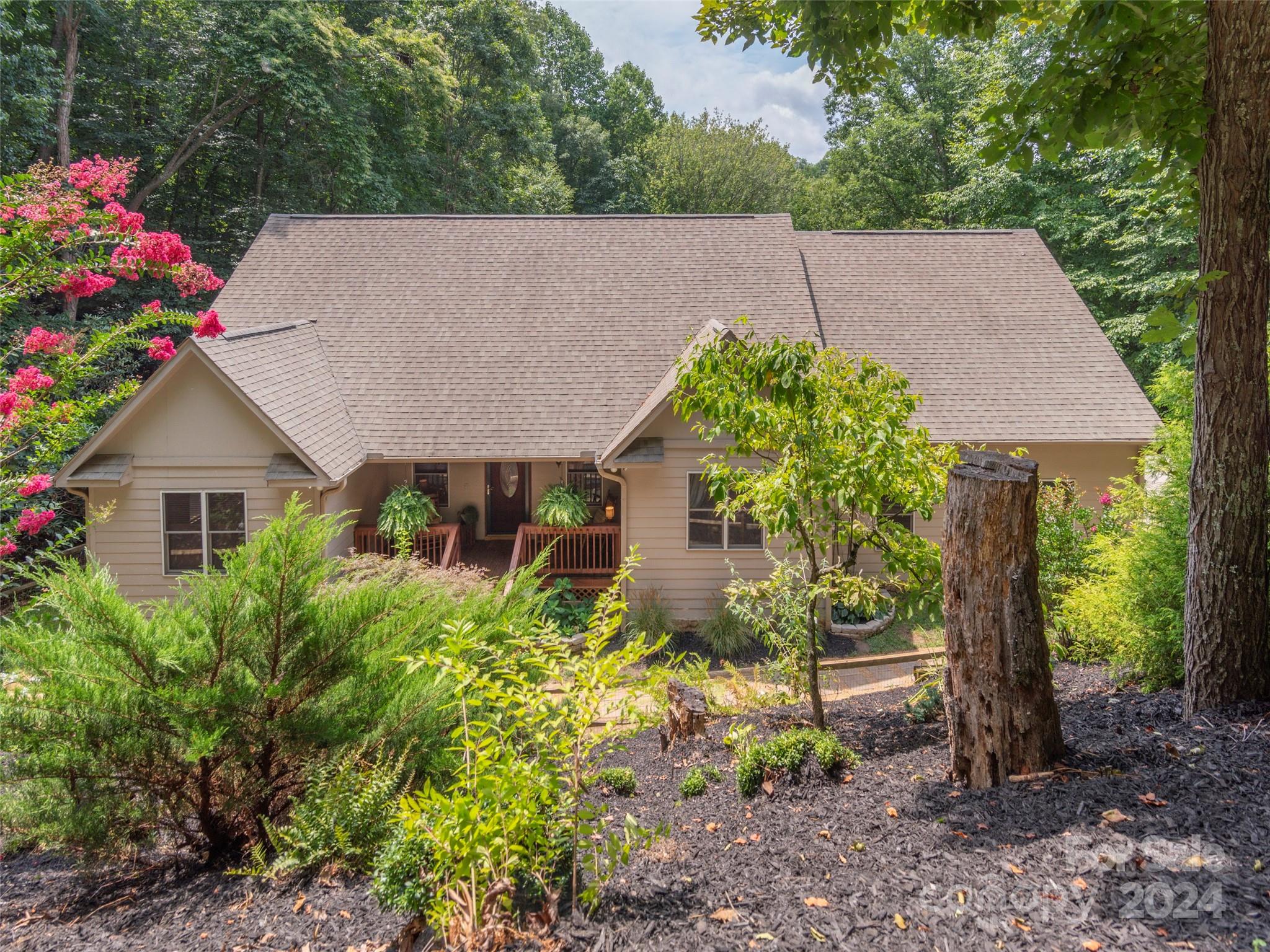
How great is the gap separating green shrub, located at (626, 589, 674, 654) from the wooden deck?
0.79m

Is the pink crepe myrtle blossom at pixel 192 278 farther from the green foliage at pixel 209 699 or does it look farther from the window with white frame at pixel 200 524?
the window with white frame at pixel 200 524

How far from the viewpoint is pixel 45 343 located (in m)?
6.53

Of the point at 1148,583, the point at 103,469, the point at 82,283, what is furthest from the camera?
the point at 103,469

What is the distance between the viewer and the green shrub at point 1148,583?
4.99 m

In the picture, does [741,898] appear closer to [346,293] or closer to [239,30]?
[346,293]

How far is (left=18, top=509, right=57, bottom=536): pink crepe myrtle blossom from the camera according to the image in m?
6.77

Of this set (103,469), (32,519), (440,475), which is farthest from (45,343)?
(440,475)

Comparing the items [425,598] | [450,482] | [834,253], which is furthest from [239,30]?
[425,598]

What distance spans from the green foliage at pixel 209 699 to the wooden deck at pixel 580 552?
794 cm

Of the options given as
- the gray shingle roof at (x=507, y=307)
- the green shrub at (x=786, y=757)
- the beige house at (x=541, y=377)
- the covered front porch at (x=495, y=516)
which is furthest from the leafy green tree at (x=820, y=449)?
the gray shingle roof at (x=507, y=307)

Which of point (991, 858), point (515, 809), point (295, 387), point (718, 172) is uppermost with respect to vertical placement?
point (718, 172)

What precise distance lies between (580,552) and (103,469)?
7.12 metres

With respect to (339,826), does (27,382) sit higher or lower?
higher

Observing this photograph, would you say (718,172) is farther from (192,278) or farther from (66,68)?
(192,278)
